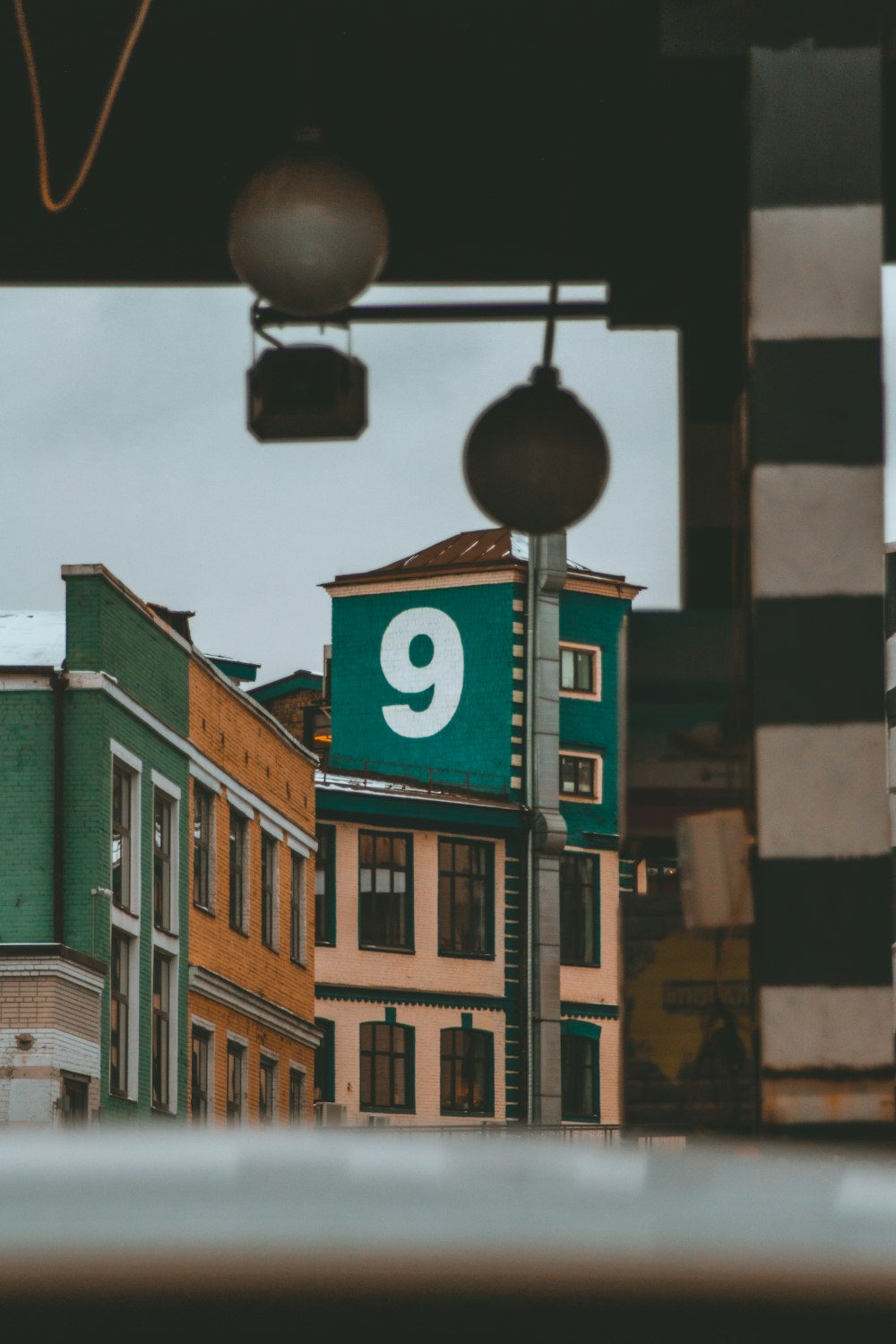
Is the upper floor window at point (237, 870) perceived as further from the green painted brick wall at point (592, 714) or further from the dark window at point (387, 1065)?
the green painted brick wall at point (592, 714)

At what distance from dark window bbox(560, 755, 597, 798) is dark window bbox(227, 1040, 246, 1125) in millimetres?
16919

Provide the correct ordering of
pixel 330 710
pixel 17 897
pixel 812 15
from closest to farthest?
pixel 812 15, pixel 17 897, pixel 330 710

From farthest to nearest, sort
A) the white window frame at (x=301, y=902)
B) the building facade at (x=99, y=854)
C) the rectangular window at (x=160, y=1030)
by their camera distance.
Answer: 1. the white window frame at (x=301, y=902)
2. the rectangular window at (x=160, y=1030)
3. the building facade at (x=99, y=854)

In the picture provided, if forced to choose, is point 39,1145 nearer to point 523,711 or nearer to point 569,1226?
point 569,1226

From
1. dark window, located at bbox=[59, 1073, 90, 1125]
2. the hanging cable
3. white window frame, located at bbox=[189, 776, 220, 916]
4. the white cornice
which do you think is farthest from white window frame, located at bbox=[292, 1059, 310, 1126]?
the hanging cable

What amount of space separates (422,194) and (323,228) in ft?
3.59

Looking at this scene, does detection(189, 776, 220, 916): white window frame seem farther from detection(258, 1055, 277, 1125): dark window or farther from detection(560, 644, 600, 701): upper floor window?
detection(560, 644, 600, 701): upper floor window

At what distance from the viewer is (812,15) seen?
205 inches

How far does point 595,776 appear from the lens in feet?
175

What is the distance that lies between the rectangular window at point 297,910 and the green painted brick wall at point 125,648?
6.80 meters

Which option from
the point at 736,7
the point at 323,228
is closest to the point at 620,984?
the point at 323,228

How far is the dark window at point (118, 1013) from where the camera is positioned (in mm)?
31062

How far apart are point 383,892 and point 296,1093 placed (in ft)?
30.1

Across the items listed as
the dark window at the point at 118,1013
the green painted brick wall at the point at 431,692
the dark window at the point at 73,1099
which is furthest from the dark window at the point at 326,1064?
the dark window at the point at 73,1099
